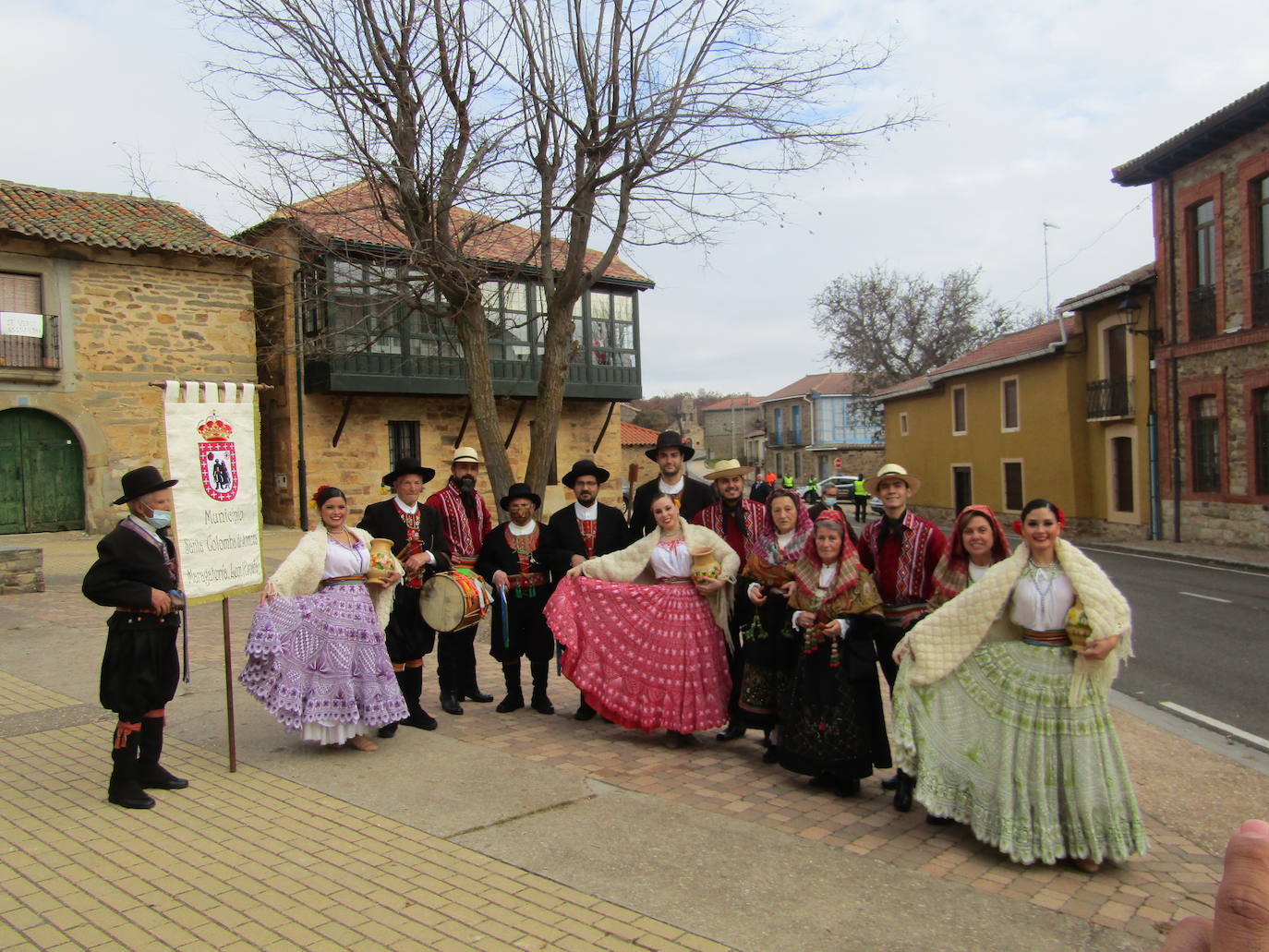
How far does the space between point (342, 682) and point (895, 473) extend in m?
3.38

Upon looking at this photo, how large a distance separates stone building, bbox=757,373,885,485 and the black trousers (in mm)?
50496

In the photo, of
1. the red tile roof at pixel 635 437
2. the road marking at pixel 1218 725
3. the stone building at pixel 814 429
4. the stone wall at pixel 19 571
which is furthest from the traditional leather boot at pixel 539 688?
the stone building at pixel 814 429

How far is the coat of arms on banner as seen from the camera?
5492 millimetres

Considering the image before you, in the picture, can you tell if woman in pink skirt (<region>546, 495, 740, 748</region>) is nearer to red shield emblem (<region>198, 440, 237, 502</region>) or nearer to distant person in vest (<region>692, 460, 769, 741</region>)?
distant person in vest (<region>692, 460, 769, 741</region>)

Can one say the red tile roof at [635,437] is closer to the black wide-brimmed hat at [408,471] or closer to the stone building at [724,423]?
the black wide-brimmed hat at [408,471]

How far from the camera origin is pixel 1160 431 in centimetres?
2186

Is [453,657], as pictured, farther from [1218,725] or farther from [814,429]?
[814,429]

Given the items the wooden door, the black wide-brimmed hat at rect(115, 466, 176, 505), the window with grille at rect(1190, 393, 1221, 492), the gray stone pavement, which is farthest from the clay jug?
the window with grille at rect(1190, 393, 1221, 492)

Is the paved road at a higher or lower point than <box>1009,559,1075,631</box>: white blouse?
lower

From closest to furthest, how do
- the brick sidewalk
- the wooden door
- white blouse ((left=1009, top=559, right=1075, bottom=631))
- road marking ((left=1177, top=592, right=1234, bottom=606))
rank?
1. the brick sidewalk
2. white blouse ((left=1009, top=559, right=1075, bottom=631))
3. road marking ((left=1177, top=592, right=1234, bottom=606))
4. the wooden door

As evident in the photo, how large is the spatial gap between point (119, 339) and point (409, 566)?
52.5ft

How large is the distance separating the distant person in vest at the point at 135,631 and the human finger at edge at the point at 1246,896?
179 inches

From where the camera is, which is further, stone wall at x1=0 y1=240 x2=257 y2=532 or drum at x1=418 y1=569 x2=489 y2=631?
stone wall at x1=0 y1=240 x2=257 y2=532

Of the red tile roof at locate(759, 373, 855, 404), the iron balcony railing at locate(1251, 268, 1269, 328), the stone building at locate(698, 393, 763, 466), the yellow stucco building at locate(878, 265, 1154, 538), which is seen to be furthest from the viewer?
the stone building at locate(698, 393, 763, 466)
